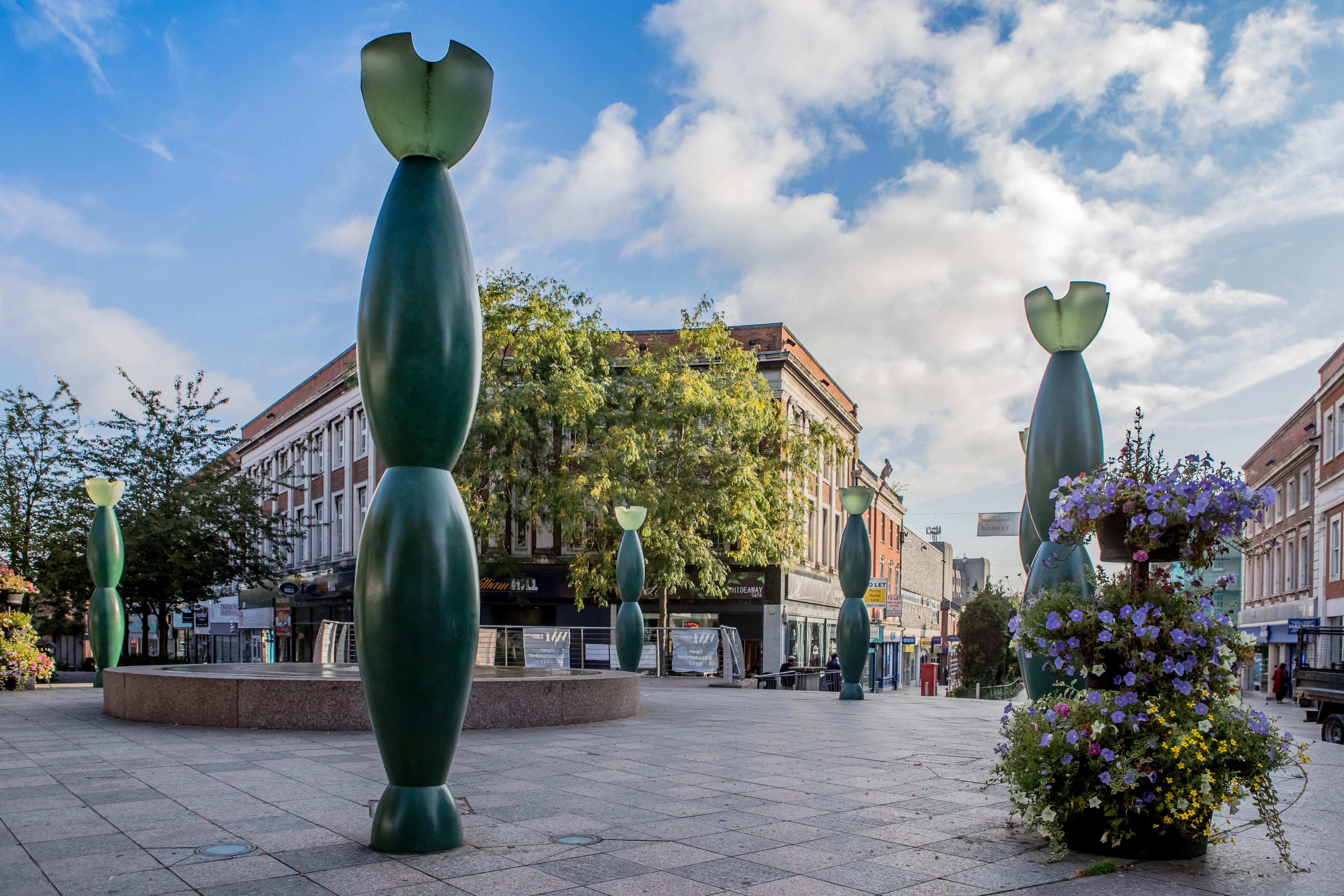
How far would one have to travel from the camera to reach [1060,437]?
25.5 feet

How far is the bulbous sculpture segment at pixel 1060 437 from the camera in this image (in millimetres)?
7754

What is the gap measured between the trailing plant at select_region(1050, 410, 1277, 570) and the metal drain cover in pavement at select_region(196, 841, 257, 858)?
436 centimetres

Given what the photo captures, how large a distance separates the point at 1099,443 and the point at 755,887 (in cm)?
487

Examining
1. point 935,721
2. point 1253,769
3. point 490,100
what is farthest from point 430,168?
point 935,721

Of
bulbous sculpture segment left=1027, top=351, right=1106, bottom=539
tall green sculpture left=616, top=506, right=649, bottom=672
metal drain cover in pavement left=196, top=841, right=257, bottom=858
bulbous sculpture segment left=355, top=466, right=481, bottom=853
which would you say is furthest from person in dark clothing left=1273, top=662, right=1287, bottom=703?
metal drain cover in pavement left=196, top=841, right=257, bottom=858

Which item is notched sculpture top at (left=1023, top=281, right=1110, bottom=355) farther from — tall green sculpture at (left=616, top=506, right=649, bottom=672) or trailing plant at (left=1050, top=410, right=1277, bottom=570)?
tall green sculpture at (left=616, top=506, right=649, bottom=672)

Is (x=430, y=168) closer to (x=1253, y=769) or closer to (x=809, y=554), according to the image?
(x=1253, y=769)

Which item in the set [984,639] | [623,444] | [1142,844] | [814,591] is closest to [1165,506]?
[1142,844]

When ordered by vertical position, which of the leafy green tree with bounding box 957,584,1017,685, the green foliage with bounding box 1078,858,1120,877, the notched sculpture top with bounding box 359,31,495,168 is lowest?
the leafy green tree with bounding box 957,584,1017,685

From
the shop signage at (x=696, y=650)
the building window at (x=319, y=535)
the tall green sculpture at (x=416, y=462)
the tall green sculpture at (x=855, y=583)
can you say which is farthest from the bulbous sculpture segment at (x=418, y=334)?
the building window at (x=319, y=535)

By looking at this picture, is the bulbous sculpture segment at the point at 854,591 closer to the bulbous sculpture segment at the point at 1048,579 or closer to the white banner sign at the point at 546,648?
the bulbous sculpture segment at the point at 1048,579

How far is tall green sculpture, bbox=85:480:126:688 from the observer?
1608cm

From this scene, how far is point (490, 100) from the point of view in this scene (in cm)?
538

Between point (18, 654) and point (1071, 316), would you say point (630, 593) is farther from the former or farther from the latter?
point (1071, 316)
